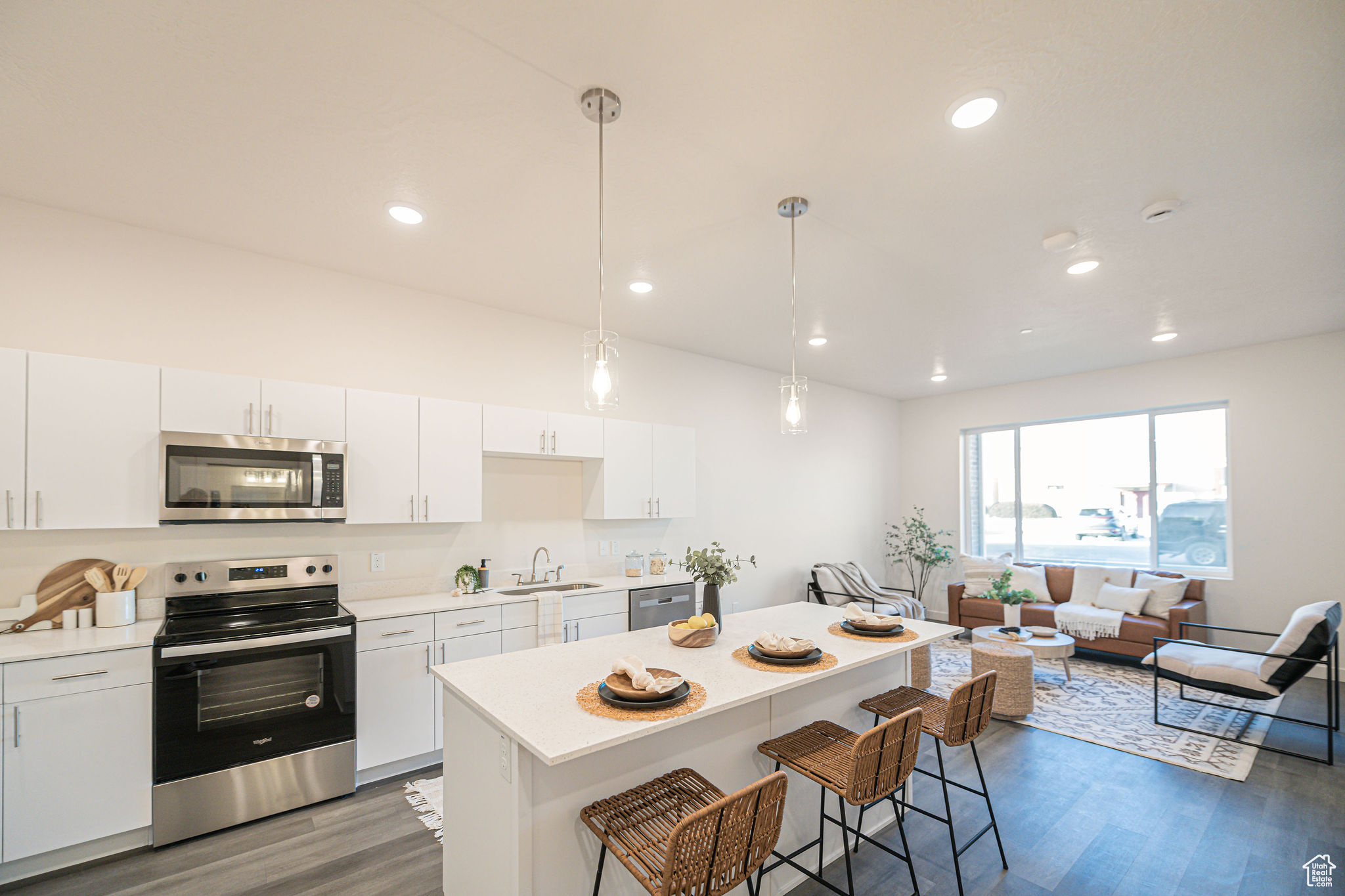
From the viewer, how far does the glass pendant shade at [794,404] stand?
2936mm

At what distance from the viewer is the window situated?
5.73 m

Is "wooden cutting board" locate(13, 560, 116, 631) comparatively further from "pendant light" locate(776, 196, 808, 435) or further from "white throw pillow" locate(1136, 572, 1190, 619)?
"white throw pillow" locate(1136, 572, 1190, 619)

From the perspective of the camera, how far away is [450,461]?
3744 millimetres

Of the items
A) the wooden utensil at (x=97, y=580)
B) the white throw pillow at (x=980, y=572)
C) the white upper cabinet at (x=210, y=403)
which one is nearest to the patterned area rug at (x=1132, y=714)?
the white throw pillow at (x=980, y=572)

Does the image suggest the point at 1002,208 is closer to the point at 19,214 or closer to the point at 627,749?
the point at 627,749

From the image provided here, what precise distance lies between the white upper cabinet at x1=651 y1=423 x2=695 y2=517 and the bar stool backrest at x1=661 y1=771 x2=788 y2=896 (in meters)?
3.25

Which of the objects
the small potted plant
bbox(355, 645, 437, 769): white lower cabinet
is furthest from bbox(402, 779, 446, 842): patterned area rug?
the small potted plant

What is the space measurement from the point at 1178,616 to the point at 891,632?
4.21 metres

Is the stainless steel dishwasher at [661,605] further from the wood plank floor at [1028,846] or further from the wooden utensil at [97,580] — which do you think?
the wooden utensil at [97,580]

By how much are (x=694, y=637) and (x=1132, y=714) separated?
152 inches

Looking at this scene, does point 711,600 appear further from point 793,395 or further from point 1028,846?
point 1028,846

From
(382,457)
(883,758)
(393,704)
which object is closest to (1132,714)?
(883,758)

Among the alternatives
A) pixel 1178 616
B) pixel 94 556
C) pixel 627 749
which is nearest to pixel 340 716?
pixel 94 556

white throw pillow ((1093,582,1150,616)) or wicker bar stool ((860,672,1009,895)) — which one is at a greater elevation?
wicker bar stool ((860,672,1009,895))
